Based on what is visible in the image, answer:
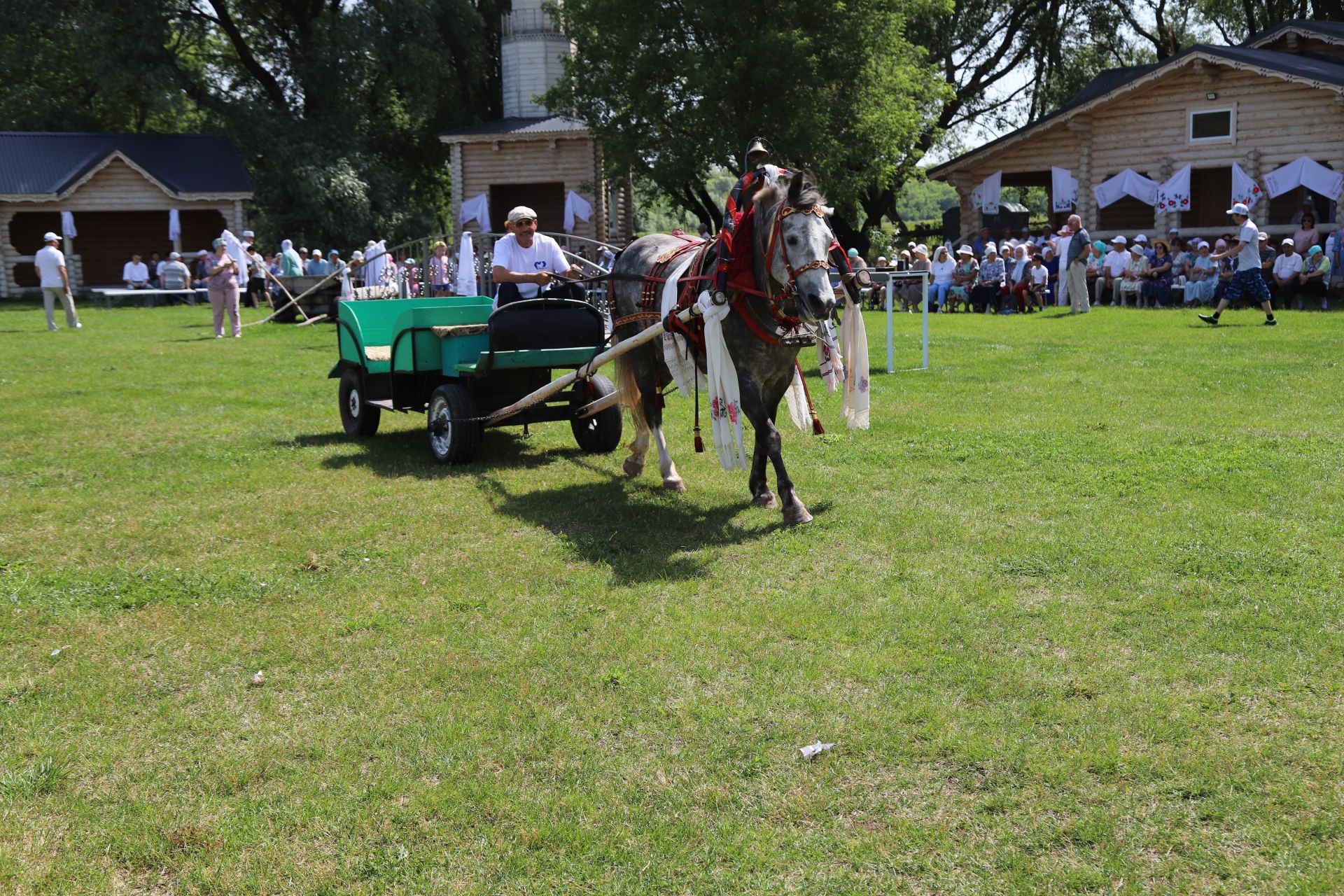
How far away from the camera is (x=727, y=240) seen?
766 cm

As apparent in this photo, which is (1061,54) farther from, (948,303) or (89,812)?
(89,812)

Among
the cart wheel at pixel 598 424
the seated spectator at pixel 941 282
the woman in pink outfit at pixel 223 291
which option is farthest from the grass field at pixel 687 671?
the seated spectator at pixel 941 282

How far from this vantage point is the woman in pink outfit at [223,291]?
22.1m

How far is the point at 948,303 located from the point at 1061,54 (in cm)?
2331

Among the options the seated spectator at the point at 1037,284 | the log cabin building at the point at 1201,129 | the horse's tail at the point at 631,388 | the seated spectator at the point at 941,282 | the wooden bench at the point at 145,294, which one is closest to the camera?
the horse's tail at the point at 631,388

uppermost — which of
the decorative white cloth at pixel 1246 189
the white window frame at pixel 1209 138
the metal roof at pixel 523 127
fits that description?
the metal roof at pixel 523 127

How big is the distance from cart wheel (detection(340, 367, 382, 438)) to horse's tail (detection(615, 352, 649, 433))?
2.99 metres

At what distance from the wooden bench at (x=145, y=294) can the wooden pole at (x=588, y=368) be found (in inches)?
1064

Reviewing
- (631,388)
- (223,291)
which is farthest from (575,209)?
(631,388)

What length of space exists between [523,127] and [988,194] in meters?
16.0

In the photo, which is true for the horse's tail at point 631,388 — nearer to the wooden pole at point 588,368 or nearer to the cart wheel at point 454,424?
the wooden pole at point 588,368

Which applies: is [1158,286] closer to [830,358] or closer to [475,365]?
[830,358]

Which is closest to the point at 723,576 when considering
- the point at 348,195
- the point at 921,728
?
the point at 921,728

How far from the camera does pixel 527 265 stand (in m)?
10.6
